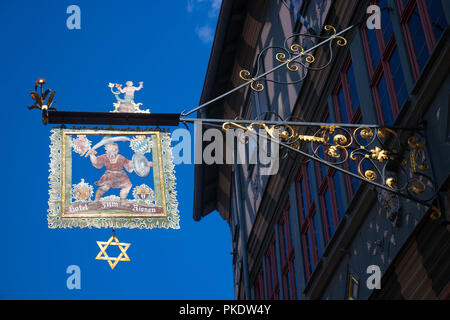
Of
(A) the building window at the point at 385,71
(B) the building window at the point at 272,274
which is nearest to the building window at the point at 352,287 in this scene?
(A) the building window at the point at 385,71

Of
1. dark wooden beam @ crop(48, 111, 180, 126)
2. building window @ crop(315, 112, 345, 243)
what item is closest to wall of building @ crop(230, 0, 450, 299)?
building window @ crop(315, 112, 345, 243)

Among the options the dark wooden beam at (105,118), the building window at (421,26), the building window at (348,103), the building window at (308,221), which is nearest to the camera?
the building window at (421,26)

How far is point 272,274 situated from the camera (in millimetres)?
20953

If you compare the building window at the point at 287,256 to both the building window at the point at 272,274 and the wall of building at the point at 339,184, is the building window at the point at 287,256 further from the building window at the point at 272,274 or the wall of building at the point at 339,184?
the building window at the point at 272,274

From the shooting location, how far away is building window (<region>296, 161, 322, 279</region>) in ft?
54.0

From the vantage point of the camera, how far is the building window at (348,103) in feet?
46.6

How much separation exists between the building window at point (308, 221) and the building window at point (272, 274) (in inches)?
123

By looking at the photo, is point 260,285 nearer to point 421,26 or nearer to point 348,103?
point 348,103

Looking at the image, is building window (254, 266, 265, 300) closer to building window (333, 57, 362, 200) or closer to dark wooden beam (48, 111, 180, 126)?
building window (333, 57, 362, 200)

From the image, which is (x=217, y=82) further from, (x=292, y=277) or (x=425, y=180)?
(x=425, y=180)

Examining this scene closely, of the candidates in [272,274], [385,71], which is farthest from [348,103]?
[272,274]

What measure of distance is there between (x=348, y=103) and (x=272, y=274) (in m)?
7.57
